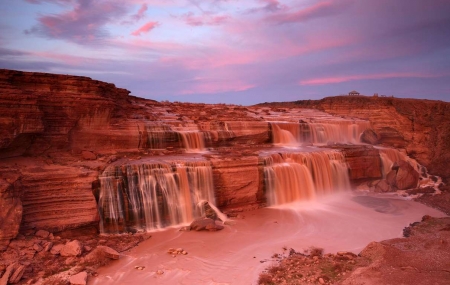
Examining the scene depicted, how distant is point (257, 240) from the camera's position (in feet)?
35.1

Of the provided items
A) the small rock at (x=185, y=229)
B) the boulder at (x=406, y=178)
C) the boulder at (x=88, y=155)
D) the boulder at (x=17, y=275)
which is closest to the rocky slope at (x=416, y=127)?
the boulder at (x=406, y=178)

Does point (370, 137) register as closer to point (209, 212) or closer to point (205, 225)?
point (209, 212)

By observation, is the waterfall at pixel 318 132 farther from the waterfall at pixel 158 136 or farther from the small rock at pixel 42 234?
the small rock at pixel 42 234

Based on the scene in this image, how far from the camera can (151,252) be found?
9.77 m

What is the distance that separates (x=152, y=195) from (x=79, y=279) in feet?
14.4

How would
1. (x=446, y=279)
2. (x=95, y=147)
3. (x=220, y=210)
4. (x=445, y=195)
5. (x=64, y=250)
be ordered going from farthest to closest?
(x=445, y=195) → (x=95, y=147) → (x=220, y=210) → (x=64, y=250) → (x=446, y=279)

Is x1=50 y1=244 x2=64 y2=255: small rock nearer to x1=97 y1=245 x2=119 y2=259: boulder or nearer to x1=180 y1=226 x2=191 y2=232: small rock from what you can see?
x1=97 y1=245 x2=119 y2=259: boulder

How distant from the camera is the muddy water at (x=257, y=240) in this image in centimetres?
848

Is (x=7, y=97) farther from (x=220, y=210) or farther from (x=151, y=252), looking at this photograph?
(x=220, y=210)

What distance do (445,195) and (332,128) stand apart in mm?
9228

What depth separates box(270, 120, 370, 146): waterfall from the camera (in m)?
21.3

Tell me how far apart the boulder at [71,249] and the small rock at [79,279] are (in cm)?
110

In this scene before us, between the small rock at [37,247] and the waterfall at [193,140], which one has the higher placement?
the waterfall at [193,140]

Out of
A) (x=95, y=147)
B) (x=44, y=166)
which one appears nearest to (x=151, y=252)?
(x=44, y=166)
